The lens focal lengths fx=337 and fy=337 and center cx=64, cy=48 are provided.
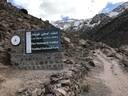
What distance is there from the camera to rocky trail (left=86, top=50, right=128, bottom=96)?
29.6 meters

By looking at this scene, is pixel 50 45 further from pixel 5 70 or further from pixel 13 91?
pixel 13 91

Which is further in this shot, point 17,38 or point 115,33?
point 115,33

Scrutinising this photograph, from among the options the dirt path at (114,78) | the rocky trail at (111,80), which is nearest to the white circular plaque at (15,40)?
the rocky trail at (111,80)

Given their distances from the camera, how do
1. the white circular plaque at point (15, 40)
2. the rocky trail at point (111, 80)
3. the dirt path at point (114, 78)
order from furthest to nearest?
the dirt path at point (114, 78) < the rocky trail at point (111, 80) < the white circular plaque at point (15, 40)

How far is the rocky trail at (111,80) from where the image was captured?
2957 centimetres

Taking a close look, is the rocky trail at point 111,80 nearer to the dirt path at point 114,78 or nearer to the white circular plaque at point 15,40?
the dirt path at point 114,78

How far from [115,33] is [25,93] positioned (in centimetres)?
10739

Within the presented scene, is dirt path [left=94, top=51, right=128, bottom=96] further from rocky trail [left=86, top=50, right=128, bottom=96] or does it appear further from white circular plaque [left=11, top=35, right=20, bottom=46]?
white circular plaque [left=11, top=35, right=20, bottom=46]

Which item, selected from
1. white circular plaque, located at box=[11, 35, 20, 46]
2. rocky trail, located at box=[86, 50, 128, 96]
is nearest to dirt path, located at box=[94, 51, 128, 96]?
rocky trail, located at box=[86, 50, 128, 96]

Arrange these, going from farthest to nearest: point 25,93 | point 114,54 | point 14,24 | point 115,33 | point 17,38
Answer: point 115,33 → point 114,54 → point 14,24 → point 17,38 → point 25,93

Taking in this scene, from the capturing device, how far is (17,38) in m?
28.8

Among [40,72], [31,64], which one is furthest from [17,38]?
[40,72]

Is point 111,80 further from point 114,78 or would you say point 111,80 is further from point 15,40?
point 15,40

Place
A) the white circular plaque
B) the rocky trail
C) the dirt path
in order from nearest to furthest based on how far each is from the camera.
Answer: the white circular plaque
the rocky trail
the dirt path
